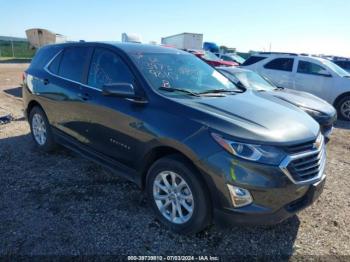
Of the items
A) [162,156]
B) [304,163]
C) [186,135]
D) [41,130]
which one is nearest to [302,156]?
[304,163]

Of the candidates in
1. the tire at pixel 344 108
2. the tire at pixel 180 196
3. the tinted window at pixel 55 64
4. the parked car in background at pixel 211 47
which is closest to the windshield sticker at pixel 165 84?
the tire at pixel 180 196

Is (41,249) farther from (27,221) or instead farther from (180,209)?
(180,209)

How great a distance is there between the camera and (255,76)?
7.87 m

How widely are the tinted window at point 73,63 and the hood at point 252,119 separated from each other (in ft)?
5.73

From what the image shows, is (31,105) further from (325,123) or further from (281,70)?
(281,70)

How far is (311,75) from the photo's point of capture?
993cm

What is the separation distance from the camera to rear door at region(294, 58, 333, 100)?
382 inches

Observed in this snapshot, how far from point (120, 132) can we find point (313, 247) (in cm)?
225

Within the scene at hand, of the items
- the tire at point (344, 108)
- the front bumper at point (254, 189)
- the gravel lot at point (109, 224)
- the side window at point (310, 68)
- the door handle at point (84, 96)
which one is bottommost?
the gravel lot at point (109, 224)

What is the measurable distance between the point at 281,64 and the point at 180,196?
8512 mm

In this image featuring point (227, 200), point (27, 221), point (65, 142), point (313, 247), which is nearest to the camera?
point (227, 200)

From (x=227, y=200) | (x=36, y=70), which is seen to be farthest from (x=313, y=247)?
(x=36, y=70)

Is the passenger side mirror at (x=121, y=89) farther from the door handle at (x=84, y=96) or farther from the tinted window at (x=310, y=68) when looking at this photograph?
the tinted window at (x=310, y=68)

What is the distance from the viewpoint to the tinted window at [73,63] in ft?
13.9
